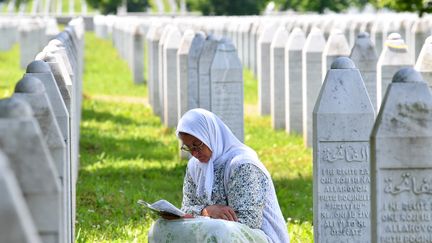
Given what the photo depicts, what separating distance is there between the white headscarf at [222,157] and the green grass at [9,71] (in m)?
16.8

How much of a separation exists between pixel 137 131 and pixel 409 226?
16.0 m

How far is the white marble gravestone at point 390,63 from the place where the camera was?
51.6 feet

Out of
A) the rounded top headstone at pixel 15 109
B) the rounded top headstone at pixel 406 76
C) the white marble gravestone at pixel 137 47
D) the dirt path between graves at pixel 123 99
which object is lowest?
the dirt path between graves at pixel 123 99

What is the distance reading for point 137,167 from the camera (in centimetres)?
1905

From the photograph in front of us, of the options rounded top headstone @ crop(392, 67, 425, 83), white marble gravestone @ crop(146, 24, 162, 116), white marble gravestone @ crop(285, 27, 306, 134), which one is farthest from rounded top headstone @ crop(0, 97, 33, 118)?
white marble gravestone @ crop(146, 24, 162, 116)

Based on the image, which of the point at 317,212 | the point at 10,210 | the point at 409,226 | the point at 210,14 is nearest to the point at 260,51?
the point at 317,212

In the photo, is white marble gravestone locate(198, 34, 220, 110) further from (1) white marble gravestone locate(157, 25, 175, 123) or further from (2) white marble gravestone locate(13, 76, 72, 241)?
(2) white marble gravestone locate(13, 76, 72, 241)

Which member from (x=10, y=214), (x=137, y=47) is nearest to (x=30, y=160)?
(x=10, y=214)

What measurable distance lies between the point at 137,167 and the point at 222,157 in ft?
31.1

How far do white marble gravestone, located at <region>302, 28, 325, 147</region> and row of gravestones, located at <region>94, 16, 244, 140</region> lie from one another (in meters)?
1.28

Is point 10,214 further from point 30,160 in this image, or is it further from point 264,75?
point 264,75

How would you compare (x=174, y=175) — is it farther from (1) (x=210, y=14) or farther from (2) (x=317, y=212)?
(1) (x=210, y=14)

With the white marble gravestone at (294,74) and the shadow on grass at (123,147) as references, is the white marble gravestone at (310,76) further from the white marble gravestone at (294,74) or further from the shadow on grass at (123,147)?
the shadow on grass at (123,147)

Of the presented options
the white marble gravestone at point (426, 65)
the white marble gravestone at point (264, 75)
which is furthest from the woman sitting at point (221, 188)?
the white marble gravestone at point (264, 75)
